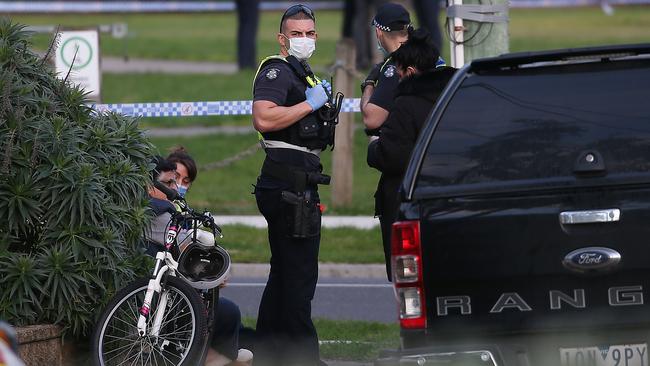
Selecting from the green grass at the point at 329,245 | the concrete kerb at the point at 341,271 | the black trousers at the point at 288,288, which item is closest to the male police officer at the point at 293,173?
the black trousers at the point at 288,288

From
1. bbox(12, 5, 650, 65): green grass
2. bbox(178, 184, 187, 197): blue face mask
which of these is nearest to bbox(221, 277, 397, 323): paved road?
bbox(178, 184, 187, 197): blue face mask

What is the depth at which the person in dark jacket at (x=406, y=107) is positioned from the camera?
730 centimetres

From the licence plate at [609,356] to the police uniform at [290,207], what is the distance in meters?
2.28

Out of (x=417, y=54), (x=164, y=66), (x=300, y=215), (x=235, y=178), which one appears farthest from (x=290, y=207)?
(x=164, y=66)

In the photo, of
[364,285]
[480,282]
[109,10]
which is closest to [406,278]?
[480,282]

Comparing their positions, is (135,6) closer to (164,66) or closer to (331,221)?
(164,66)

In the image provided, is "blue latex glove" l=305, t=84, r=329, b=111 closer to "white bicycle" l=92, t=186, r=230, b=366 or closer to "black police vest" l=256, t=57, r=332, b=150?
"black police vest" l=256, t=57, r=332, b=150

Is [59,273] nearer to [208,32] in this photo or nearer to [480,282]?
[480,282]

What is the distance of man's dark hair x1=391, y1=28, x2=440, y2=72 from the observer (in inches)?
296

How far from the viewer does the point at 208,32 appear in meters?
43.8

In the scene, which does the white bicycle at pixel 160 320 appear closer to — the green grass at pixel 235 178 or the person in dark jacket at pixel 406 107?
the person in dark jacket at pixel 406 107

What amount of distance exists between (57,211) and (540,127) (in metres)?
2.70

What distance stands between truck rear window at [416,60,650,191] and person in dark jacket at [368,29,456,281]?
4.57 ft

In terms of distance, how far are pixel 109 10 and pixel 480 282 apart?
48.9m
